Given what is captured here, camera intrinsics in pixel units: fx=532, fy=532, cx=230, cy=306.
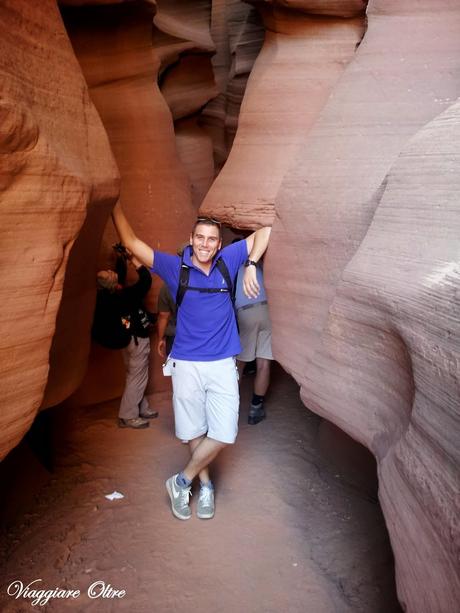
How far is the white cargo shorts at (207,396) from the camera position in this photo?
3.67 m

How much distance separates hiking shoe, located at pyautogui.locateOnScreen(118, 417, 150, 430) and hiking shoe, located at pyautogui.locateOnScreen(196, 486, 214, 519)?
1.52 metres

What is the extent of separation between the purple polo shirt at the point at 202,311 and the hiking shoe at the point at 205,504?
1.12 meters

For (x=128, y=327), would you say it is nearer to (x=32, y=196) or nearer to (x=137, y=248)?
(x=137, y=248)

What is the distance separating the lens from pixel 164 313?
16.3 ft

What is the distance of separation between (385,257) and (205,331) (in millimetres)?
1426

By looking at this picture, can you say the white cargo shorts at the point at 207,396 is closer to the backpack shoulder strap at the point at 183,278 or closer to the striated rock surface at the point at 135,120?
the backpack shoulder strap at the point at 183,278

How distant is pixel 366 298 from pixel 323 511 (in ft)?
7.21

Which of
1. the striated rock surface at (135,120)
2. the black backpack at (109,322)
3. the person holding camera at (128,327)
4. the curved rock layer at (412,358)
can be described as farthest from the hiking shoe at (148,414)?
the curved rock layer at (412,358)

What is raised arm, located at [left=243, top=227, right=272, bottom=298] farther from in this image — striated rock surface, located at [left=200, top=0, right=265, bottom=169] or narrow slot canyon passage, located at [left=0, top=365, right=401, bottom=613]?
striated rock surface, located at [left=200, top=0, right=265, bottom=169]

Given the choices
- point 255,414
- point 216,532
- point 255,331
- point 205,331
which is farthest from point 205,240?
point 255,414

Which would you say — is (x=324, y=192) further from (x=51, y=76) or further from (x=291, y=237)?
(x=51, y=76)

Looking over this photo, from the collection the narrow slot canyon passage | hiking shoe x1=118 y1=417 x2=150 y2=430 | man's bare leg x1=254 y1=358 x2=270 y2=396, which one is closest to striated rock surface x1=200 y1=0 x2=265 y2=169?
man's bare leg x1=254 y1=358 x2=270 y2=396

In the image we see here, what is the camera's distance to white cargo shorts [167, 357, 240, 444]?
3670 mm

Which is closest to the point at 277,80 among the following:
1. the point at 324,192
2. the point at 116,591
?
the point at 324,192
